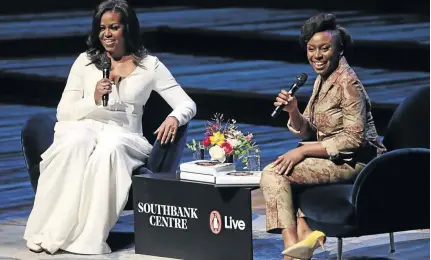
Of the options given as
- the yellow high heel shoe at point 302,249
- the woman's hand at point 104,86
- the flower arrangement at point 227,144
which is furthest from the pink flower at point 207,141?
the yellow high heel shoe at point 302,249

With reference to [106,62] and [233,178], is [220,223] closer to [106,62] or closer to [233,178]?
[233,178]

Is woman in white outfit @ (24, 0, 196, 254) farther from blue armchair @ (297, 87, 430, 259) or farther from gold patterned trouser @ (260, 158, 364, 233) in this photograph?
blue armchair @ (297, 87, 430, 259)

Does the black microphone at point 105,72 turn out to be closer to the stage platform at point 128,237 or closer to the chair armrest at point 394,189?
the stage platform at point 128,237

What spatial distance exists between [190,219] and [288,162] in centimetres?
59

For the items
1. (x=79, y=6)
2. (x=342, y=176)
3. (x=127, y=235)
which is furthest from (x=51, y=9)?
(x=342, y=176)

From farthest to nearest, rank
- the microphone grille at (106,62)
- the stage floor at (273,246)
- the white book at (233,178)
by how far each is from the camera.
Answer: the microphone grille at (106,62)
the stage floor at (273,246)
the white book at (233,178)

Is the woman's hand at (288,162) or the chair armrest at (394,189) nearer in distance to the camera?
the chair armrest at (394,189)

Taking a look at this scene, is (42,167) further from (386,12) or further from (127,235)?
(386,12)

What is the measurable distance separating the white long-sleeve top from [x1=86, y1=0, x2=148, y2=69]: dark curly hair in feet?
0.13

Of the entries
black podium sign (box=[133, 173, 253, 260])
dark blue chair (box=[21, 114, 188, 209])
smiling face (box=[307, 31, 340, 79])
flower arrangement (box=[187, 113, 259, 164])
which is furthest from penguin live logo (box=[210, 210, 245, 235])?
smiling face (box=[307, 31, 340, 79])

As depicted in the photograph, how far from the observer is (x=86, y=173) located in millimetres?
5949

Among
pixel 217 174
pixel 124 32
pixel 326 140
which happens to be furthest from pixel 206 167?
pixel 124 32

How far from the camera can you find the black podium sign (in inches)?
216

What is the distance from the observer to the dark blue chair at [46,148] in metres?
6.08
